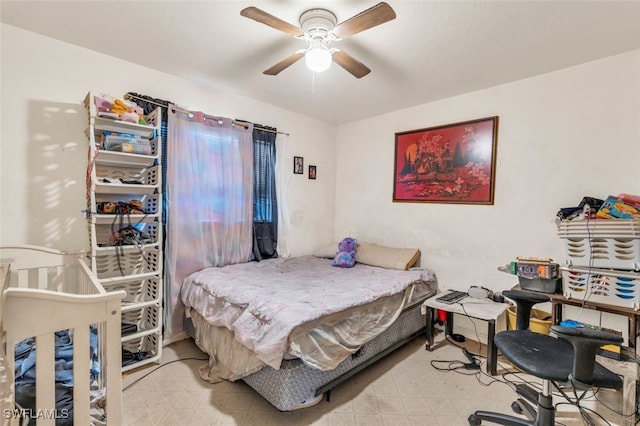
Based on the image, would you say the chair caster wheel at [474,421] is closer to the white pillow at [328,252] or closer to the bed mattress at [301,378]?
the bed mattress at [301,378]

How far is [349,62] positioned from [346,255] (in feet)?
6.48

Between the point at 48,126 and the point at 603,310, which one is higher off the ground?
the point at 48,126

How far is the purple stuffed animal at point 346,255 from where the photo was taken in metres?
3.13

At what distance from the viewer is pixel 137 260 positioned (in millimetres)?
2348

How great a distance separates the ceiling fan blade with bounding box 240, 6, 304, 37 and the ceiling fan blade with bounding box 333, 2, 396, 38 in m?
0.24

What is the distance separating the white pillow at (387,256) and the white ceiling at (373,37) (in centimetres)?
168

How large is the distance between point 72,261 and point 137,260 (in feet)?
1.37

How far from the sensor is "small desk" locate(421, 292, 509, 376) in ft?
7.14

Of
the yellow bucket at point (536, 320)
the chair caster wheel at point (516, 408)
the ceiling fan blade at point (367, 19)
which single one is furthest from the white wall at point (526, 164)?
the ceiling fan blade at point (367, 19)

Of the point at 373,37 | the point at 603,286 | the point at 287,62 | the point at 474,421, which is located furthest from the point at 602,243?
the point at 287,62

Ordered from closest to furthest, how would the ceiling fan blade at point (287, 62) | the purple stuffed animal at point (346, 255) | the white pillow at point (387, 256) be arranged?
the ceiling fan blade at point (287, 62) < the white pillow at point (387, 256) < the purple stuffed animal at point (346, 255)

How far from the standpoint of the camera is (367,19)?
1.47 m

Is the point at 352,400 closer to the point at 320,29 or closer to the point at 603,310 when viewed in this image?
the point at 603,310

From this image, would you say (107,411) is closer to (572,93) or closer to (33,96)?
(33,96)
